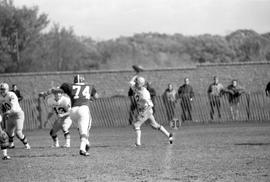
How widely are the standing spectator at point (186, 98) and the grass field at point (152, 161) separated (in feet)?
30.3

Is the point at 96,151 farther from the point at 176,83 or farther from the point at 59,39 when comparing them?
the point at 59,39

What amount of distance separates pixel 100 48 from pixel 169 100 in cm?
5398

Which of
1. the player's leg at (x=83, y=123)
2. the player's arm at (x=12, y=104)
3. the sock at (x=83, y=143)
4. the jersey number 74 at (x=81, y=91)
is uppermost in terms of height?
the jersey number 74 at (x=81, y=91)

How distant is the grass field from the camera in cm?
1289

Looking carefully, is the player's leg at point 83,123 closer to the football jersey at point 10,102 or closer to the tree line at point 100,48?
the football jersey at point 10,102

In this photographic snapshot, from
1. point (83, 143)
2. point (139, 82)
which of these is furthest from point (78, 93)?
point (139, 82)

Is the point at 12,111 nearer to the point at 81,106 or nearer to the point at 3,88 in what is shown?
the point at 3,88

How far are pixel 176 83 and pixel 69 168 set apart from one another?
101 ft

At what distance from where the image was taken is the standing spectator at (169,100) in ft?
105

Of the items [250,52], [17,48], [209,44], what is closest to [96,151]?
[17,48]

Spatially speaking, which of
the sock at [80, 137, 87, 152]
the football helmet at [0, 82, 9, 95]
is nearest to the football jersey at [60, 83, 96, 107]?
the sock at [80, 137, 87, 152]

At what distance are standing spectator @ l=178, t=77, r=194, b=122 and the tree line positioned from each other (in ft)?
84.9

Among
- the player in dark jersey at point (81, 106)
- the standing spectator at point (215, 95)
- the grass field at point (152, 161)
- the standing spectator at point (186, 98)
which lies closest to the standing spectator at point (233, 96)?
the standing spectator at point (215, 95)

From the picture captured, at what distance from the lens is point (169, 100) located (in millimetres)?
32094
